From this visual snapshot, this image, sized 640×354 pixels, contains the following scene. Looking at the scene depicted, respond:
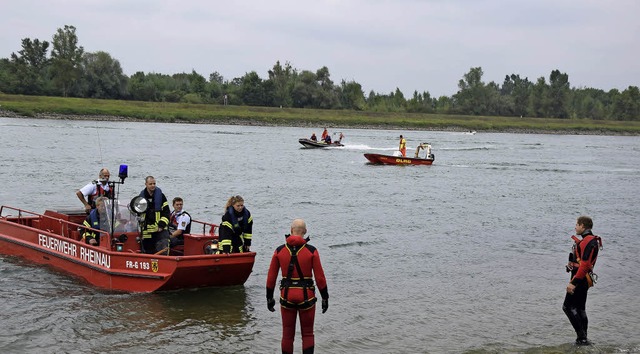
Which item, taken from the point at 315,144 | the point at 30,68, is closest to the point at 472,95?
the point at 30,68

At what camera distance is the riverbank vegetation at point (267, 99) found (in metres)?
122

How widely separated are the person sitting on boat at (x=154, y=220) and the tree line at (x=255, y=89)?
116833 mm

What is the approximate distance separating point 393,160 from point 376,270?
1294 inches

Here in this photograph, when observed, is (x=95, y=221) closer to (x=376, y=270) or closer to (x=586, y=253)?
(x=376, y=270)

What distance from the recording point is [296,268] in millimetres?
9375

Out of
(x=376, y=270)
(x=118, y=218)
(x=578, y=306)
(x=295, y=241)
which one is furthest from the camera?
(x=376, y=270)

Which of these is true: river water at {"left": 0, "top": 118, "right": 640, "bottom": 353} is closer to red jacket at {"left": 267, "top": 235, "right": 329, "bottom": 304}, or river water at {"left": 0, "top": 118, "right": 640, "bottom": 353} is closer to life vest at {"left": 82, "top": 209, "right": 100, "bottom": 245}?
life vest at {"left": 82, "top": 209, "right": 100, "bottom": 245}

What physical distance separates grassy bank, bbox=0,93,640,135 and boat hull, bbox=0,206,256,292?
9324cm

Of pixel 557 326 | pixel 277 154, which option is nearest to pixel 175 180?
pixel 277 154

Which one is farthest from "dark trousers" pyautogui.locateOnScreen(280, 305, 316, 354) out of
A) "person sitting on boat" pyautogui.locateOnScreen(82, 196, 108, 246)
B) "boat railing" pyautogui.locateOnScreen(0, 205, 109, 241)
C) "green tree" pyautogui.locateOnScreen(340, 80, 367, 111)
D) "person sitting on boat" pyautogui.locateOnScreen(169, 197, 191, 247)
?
"green tree" pyautogui.locateOnScreen(340, 80, 367, 111)

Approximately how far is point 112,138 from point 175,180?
112 ft

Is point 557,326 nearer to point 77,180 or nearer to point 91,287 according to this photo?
point 91,287

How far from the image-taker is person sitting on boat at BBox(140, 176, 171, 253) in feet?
48.1

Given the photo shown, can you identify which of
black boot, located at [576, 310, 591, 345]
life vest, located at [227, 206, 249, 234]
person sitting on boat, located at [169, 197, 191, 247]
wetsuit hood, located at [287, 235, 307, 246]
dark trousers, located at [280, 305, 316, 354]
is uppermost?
wetsuit hood, located at [287, 235, 307, 246]
